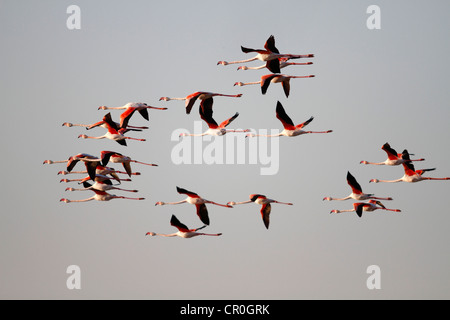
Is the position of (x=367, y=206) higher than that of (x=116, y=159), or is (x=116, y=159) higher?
(x=116, y=159)

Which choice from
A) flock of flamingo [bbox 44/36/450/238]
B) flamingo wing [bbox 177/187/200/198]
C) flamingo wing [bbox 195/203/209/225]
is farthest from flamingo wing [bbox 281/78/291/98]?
flamingo wing [bbox 195/203/209/225]

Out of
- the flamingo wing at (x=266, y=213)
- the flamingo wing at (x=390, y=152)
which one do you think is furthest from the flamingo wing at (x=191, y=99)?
the flamingo wing at (x=390, y=152)

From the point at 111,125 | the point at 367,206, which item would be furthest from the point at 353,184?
the point at 111,125

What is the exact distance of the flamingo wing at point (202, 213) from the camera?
41.3 m

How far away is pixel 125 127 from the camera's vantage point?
3906cm

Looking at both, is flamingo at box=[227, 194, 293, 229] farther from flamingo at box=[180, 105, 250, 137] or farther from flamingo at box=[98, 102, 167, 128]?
flamingo at box=[98, 102, 167, 128]

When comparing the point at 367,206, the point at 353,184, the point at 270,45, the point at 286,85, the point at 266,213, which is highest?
the point at 270,45

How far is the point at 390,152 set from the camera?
43062mm

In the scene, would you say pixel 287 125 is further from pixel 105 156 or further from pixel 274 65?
pixel 105 156

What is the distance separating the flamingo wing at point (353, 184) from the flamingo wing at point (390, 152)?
1.93 metres

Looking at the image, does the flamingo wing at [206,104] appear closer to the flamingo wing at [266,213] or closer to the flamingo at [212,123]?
→ the flamingo at [212,123]

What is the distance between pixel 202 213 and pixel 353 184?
6.63 meters
